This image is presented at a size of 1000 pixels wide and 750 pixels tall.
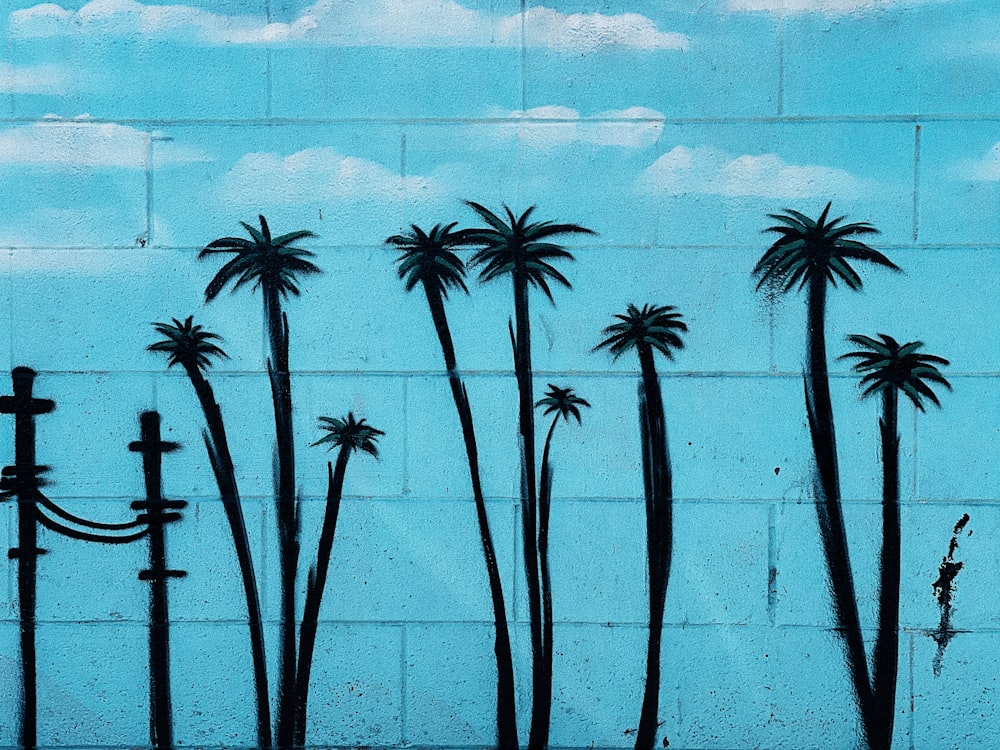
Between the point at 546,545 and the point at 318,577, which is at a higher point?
the point at 546,545

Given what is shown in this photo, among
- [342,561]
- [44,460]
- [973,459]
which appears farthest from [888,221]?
[44,460]

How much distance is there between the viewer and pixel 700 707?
288cm

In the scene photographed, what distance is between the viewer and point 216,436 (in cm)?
290

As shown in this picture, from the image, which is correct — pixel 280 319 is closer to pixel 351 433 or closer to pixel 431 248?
pixel 351 433

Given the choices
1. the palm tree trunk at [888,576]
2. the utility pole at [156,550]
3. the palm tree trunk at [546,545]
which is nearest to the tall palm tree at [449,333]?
the palm tree trunk at [546,545]

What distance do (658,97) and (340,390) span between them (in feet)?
4.70

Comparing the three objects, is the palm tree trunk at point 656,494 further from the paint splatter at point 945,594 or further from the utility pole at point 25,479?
the utility pole at point 25,479

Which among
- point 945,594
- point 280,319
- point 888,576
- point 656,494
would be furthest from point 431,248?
point 945,594

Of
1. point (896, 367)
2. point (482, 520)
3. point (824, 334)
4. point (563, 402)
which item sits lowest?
point (482, 520)

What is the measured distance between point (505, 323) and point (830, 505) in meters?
1.23

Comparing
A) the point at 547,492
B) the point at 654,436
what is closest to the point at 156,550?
the point at 547,492

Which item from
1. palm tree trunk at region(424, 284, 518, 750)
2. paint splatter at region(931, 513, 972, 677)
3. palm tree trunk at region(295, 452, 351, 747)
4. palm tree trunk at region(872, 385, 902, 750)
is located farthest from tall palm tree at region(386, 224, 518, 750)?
paint splatter at region(931, 513, 972, 677)

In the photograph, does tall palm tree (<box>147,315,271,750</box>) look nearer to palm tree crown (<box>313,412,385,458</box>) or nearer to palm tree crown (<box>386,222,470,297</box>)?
palm tree crown (<box>313,412,385,458</box>)

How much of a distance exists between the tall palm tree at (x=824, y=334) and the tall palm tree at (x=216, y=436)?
1.86 metres
